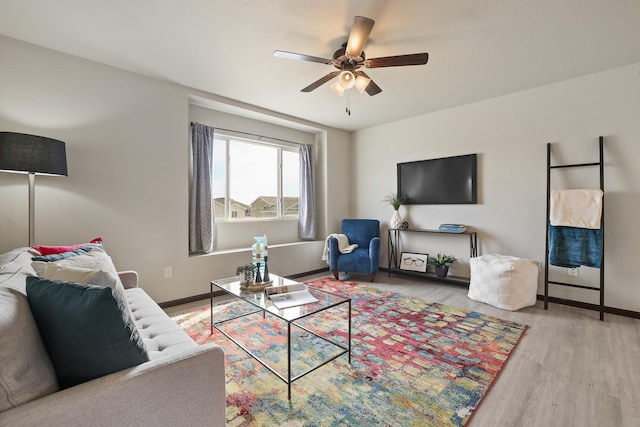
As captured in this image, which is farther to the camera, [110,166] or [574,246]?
[574,246]

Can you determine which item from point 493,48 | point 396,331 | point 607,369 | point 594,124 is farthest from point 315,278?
point 594,124

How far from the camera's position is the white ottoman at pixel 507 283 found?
304 centimetres

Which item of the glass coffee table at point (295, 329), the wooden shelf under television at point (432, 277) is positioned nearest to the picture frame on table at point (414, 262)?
the wooden shelf under television at point (432, 277)

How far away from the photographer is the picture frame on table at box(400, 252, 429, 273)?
Answer: 4.25 m

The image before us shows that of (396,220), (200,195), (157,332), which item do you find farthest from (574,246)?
(200,195)

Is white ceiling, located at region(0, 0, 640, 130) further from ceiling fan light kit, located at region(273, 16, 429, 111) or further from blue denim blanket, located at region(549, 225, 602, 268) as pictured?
blue denim blanket, located at region(549, 225, 602, 268)

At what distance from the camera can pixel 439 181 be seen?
4.18 m

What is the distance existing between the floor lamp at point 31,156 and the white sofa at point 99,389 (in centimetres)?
123

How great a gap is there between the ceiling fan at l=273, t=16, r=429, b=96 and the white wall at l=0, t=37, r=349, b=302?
1.80 m

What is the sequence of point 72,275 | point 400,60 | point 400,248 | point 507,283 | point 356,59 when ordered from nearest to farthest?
point 72,275 < point 400,60 < point 356,59 < point 507,283 < point 400,248

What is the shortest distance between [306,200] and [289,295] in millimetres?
2751

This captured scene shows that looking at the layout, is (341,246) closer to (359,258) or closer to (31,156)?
(359,258)

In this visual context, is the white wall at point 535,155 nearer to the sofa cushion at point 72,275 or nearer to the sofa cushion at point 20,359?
the sofa cushion at point 72,275

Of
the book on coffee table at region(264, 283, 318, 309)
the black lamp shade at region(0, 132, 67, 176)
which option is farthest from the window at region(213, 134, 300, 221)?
the book on coffee table at region(264, 283, 318, 309)
